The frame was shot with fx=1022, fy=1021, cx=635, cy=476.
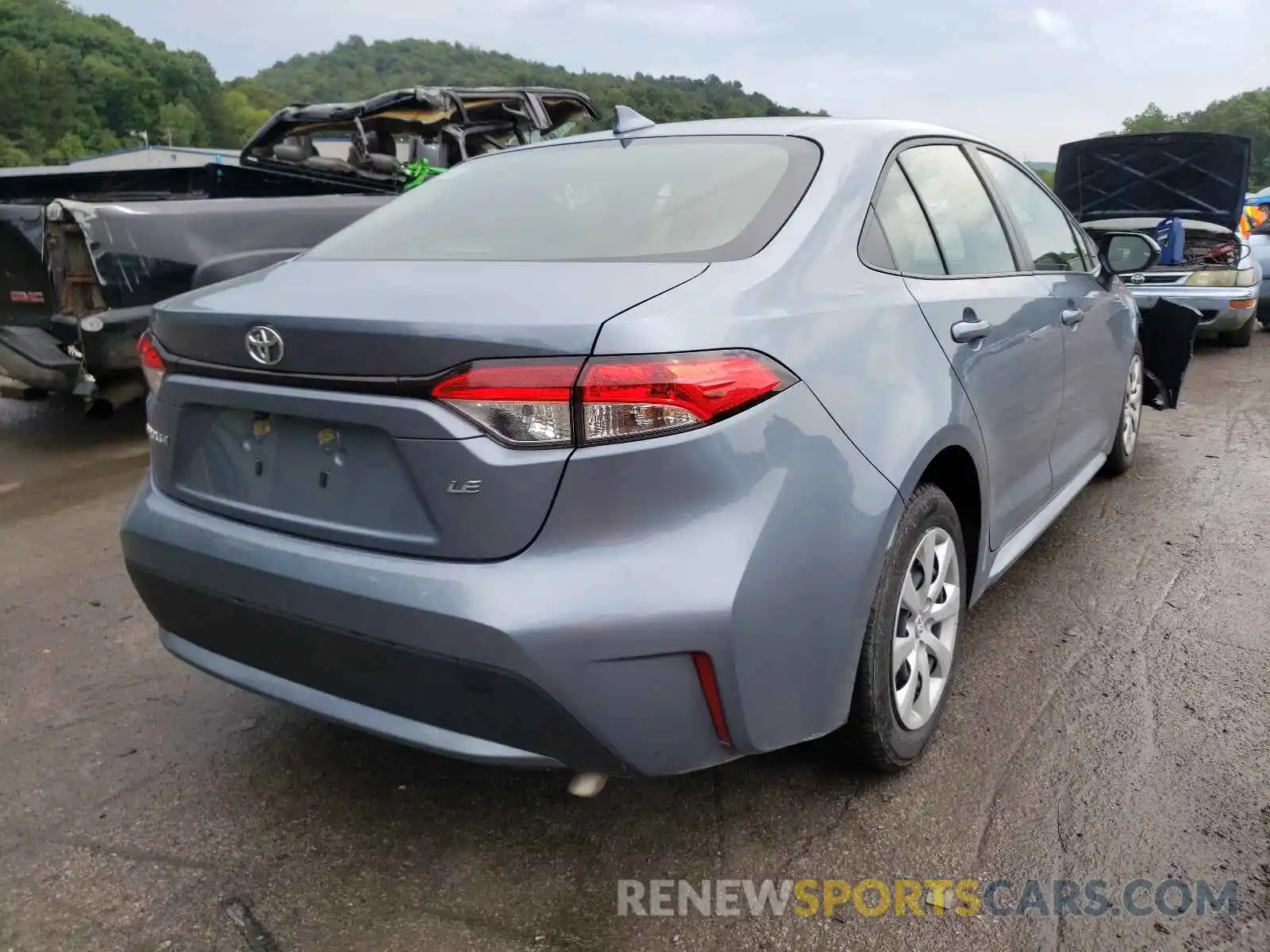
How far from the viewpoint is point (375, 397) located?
1.92 m

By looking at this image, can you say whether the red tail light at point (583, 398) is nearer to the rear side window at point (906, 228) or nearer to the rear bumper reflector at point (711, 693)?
the rear bumper reflector at point (711, 693)

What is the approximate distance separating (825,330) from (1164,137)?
8739mm

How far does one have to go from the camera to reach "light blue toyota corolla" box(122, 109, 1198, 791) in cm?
183

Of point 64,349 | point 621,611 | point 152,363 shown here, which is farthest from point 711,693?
point 64,349

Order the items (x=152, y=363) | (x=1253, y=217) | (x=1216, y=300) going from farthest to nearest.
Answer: (x=1253, y=217) < (x=1216, y=300) < (x=152, y=363)

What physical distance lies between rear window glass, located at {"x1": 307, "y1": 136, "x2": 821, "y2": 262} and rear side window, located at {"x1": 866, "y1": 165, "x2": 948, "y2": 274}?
0.22 m

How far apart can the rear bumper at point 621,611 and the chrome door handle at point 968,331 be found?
635mm

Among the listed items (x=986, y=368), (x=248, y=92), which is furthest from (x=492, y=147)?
(x=248, y=92)

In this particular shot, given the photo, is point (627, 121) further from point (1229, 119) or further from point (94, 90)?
point (94, 90)

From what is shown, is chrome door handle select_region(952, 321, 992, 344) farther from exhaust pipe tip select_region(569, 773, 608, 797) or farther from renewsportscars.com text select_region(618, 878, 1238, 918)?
exhaust pipe tip select_region(569, 773, 608, 797)

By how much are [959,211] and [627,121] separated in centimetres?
105

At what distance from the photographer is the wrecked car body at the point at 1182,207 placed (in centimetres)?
863

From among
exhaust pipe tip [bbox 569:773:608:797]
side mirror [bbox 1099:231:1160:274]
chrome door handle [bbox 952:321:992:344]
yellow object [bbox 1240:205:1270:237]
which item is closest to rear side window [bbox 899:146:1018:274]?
chrome door handle [bbox 952:321:992:344]

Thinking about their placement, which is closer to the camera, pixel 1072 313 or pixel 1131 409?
pixel 1072 313
